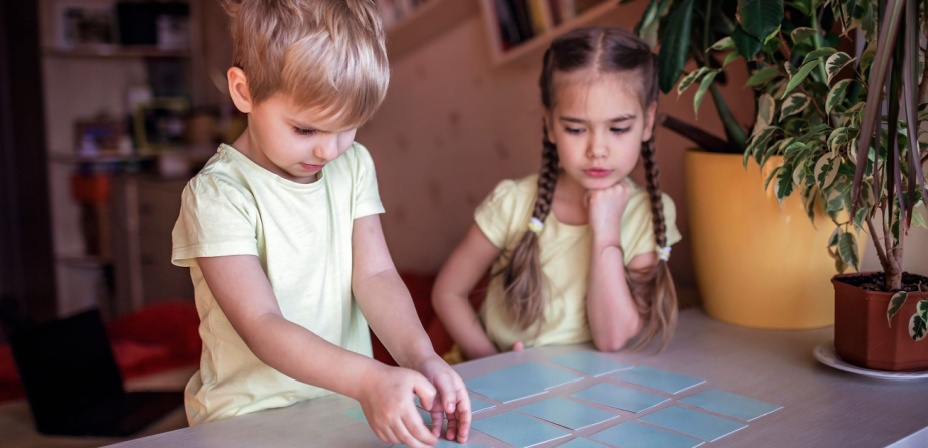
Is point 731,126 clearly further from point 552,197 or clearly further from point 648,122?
point 552,197

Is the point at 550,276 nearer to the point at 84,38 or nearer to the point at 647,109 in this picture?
the point at 647,109

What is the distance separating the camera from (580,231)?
4.80ft

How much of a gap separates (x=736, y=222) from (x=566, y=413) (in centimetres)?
59

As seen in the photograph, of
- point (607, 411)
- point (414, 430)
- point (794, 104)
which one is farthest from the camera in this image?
point (794, 104)

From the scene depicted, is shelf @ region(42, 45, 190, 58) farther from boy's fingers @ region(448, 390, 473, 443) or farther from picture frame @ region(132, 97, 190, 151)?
boy's fingers @ region(448, 390, 473, 443)

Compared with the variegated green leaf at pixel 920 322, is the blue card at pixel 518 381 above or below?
below

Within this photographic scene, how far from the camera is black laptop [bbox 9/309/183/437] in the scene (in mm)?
1463

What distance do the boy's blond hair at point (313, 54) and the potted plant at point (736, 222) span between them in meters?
0.62

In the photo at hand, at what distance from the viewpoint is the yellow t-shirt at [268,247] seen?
3.25ft

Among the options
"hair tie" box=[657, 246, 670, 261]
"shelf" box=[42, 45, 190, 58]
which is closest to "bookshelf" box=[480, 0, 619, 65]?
"hair tie" box=[657, 246, 670, 261]

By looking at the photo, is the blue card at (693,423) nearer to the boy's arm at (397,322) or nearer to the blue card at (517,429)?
the blue card at (517,429)

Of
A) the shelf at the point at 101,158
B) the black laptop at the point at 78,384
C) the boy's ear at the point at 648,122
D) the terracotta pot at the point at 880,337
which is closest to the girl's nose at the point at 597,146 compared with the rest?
the boy's ear at the point at 648,122

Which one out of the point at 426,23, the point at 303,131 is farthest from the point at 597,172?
the point at 426,23

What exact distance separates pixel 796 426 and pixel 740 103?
0.86m
